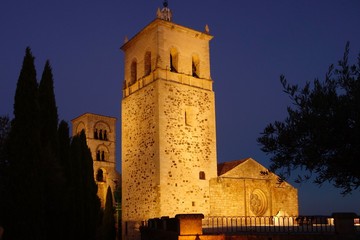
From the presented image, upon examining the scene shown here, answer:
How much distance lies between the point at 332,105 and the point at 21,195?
9.31m

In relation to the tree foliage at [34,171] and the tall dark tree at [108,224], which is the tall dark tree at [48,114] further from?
the tall dark tree at [108,224]

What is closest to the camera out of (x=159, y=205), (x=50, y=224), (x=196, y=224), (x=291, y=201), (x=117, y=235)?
(x=50, y=224)

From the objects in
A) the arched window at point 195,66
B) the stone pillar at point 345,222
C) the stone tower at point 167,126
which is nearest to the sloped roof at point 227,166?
the stone tower at point 167,126

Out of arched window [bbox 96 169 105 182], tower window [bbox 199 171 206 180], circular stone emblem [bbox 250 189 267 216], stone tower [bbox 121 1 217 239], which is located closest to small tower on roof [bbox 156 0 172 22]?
stone tower [bbox 121 1 217 239]

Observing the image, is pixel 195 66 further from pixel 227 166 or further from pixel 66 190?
pixel 66 190

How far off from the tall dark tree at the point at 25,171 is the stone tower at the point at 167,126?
41.8 feet

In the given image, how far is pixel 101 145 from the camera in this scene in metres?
50.1

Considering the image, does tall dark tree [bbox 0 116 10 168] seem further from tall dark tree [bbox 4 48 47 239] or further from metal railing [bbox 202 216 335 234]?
metal railing [bbox 202 216 335 234]

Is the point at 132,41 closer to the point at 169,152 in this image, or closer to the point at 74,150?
the point at 169,152

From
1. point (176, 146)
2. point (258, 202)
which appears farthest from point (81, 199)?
point (258, 202)

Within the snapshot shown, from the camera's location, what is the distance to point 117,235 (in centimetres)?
3891

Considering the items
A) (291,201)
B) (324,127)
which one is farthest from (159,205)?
(324,127)

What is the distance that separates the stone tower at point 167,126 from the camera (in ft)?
88.7

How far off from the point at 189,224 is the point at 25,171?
6663 millimetres
